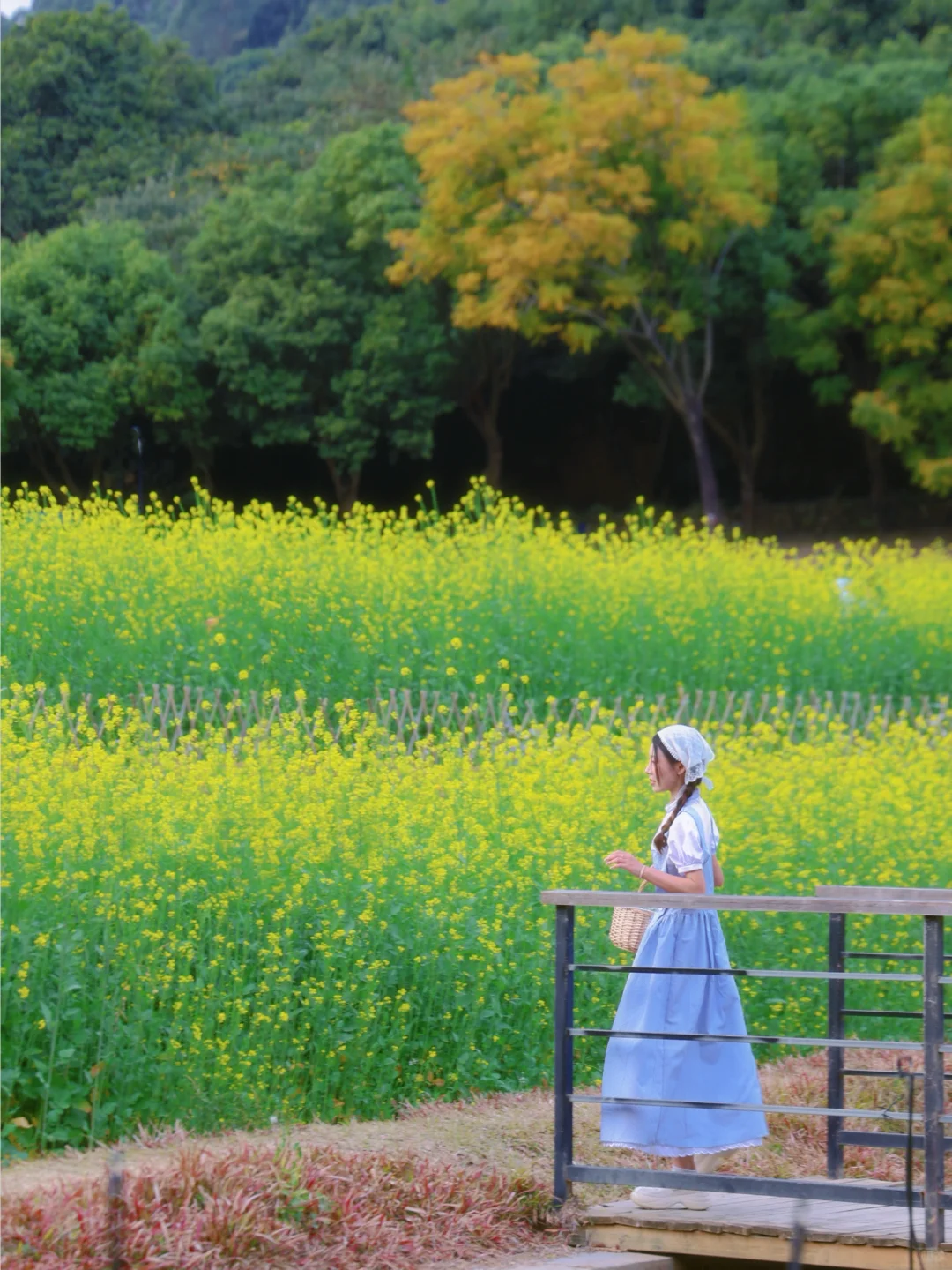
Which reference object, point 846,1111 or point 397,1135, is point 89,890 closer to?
point 397,1135

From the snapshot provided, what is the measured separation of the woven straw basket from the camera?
5320 mm

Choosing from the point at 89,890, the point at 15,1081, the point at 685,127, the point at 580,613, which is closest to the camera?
the point at 15,1081

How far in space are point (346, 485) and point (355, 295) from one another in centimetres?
470

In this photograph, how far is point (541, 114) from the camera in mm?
27297

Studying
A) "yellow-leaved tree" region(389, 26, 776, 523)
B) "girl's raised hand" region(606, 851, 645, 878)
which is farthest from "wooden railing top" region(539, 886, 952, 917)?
"yellow-leaved tree" region(389, 26, 776, 523)

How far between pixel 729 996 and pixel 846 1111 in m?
0.52

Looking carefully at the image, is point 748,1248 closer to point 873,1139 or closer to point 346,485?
point 873,1139

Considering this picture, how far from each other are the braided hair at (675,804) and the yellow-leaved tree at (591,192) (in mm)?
22191

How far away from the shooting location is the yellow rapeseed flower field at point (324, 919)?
570 centimetres

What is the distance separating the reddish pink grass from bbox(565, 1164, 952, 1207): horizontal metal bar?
0.73 ft

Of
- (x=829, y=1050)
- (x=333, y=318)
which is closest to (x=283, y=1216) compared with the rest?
(x=829, y=1050)

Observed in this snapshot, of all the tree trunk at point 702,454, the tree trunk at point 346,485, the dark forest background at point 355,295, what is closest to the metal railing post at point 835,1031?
the tree trunk at point 702,454

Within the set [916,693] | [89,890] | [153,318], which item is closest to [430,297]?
[153,318]

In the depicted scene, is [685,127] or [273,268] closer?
[685,127]
